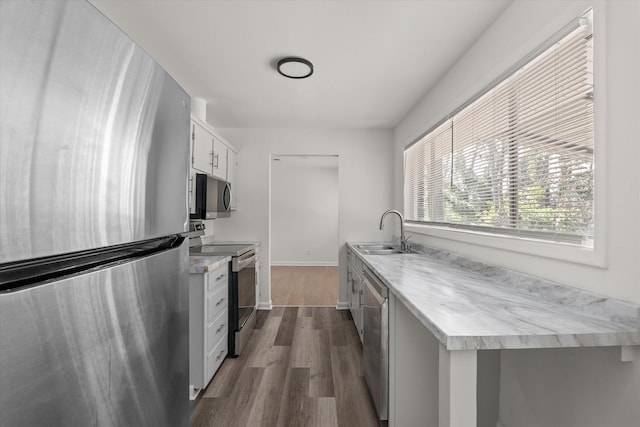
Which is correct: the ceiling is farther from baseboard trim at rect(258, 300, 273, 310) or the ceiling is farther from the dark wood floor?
baseboard trim at rect(258, 300, 273, 310)

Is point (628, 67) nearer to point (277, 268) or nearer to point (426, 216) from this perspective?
point (426, 216)

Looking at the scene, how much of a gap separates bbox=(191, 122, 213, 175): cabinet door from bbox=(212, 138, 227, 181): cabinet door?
0.10 m

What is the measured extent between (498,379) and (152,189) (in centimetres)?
193

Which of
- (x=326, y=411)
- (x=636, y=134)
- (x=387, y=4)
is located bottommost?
(x=326, y=411)

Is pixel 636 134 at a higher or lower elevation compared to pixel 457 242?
higher

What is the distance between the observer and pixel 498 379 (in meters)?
1.69

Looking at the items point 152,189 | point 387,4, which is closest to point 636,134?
point 387,4

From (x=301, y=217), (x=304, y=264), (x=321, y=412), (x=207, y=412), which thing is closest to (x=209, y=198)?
(x=207, y=412)

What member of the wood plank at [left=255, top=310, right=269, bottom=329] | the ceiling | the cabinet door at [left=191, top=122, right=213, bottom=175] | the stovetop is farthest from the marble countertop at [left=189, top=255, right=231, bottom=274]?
the ceiling

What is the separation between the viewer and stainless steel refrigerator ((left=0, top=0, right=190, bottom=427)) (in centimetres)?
41

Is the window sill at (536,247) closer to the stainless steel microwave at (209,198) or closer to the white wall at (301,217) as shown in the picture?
the stainless steel microwave at (209,198)

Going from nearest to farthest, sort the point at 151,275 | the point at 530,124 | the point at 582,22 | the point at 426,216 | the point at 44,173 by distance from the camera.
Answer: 1. the point at 44,173
2. the point at 151,275
3. the point at 582,22
4. the point at 530,124
5. the point at 426,216

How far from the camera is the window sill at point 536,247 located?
1152mm

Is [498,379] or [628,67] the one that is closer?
[628,67]
